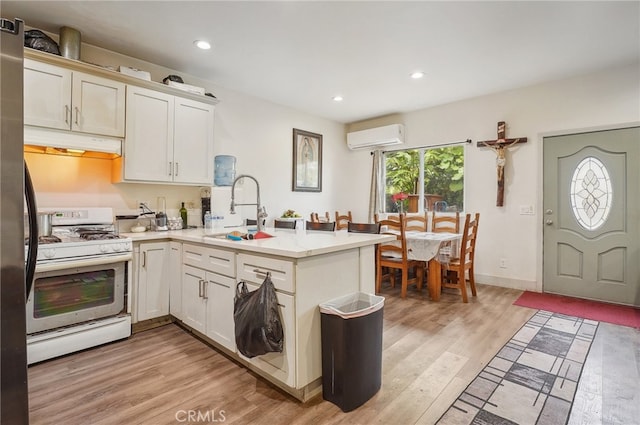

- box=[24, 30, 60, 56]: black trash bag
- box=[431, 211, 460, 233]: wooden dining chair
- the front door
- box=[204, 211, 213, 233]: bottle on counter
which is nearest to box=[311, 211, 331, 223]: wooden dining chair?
box=[431, 211, 460, 233]: wooden dining chair

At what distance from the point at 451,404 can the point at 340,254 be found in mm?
1064

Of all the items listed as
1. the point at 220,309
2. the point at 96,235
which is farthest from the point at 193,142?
the point at 220,309

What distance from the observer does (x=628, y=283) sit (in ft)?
11.4

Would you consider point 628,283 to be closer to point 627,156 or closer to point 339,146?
point 627,156

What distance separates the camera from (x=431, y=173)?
5008mm

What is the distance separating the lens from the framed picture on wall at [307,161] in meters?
5.04

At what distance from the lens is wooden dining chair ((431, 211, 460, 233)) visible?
4371 millimetres

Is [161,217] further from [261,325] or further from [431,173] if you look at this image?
[431,173]

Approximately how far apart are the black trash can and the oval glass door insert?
3.44 metres

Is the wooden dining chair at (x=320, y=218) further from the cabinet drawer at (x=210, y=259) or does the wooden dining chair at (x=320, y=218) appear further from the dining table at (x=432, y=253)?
the cabinet drawer at (x=210, y=259)

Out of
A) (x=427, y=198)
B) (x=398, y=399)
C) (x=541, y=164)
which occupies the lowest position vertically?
(x=398, y=399)

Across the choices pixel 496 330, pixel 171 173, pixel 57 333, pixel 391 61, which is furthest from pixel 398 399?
pixel 391 61

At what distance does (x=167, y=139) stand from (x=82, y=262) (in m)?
1.44

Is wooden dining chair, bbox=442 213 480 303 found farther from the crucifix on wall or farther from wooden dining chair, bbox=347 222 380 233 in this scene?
wooden dining chair, bbox=347 222 380 233
